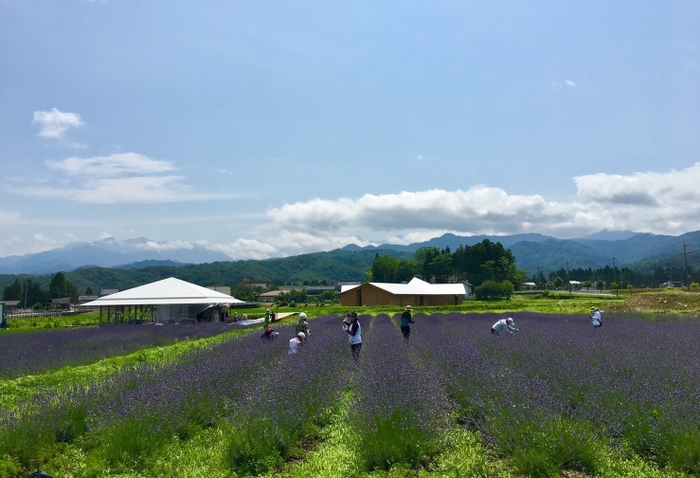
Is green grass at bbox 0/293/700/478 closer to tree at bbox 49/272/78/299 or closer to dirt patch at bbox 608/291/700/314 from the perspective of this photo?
dirt patch at bbox 608/291/700/314

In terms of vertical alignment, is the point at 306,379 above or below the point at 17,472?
above

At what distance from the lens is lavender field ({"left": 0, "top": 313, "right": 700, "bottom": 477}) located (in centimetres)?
403

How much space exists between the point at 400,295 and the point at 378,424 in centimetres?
4263

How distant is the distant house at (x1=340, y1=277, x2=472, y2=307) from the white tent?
21548 mm

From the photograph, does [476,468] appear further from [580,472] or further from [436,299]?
[436,299]

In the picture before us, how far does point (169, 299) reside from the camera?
25609 mm

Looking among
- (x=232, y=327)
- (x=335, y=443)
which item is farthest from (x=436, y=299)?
(x=335, y=443)

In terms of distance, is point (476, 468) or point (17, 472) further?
point (17, 472)

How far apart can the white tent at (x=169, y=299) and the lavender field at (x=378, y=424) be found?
65.5 ft

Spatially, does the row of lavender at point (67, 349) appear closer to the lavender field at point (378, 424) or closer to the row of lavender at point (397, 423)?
the lavender field at point (378, 424)

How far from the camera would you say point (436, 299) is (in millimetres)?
50062

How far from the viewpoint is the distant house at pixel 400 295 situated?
46625mm

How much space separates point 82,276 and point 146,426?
174207 mm

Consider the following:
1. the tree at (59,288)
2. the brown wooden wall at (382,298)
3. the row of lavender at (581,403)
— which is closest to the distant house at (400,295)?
the brown wooden wall at (382,298)
